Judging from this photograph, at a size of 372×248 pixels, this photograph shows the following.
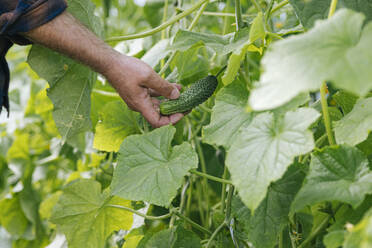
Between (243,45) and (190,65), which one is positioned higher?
(243,45)

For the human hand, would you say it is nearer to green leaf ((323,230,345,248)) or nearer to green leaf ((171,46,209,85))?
green leaf ((171,46,209,85))

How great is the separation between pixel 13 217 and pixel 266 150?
5.41 ft

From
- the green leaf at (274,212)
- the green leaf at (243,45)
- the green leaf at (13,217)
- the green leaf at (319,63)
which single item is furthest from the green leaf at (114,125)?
the green leaf at (13,217)

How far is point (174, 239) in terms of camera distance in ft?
3.18

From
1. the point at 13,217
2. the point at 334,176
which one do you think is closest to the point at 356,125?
the point at 334,176

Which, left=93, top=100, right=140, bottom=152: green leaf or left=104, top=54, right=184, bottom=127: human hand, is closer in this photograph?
left=104, top=54, right=184, bottom=127: human hand

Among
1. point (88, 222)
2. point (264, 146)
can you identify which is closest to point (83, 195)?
point (88, 222)

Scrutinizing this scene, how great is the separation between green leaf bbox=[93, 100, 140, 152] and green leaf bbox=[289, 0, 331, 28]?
1.81 ft

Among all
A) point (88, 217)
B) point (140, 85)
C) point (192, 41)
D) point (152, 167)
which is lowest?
point (88, 217)

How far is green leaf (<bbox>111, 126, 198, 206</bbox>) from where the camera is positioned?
0.81 m

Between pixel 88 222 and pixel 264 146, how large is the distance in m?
0.62

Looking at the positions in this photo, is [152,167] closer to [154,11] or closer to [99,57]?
[99,57]

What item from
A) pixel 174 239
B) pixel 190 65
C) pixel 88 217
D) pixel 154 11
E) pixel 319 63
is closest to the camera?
pixel 319 63

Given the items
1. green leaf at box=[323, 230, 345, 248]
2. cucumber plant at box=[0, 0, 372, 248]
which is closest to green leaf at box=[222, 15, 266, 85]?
cucumber plant at box=[0, 0, 372, 248]
